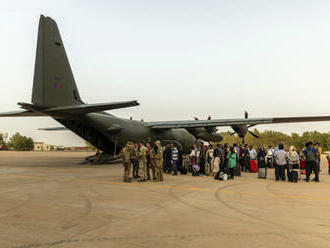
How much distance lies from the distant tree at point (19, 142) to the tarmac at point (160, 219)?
124 meters

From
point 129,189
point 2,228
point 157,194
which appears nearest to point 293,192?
point 157,194

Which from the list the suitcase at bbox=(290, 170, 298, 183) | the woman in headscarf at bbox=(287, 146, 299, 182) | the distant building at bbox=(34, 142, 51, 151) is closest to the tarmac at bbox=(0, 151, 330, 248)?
the suitcase at bbox=(290, 170, 298, 183)

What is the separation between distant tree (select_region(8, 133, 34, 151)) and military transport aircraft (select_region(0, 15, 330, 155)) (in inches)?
4444

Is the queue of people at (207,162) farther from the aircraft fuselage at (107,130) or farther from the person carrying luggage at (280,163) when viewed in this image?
the aircraft fuselage at (107,130)

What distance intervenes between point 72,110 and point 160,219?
11.9 meters

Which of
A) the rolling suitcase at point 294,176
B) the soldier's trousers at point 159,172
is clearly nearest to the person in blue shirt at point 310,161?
the rolling suitcase at point 294,176

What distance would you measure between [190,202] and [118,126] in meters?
13.3

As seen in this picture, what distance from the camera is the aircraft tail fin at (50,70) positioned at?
1551 cm

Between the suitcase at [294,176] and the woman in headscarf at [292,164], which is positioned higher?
the woman in headscarf at [292,164]

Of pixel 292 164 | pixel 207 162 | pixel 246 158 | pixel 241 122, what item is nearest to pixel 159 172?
pixel 207 162

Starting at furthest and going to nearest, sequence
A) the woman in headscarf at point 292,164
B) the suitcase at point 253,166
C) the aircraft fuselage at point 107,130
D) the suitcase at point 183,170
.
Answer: the aircraft fuselage at point 107,130
the suitcase at point 253,166
the suitcase at point 183,170
the woman in headscarf at point 292,164

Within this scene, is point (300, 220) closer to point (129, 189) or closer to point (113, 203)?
point (113, 203)

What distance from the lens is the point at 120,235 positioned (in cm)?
460

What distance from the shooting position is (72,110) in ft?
52.3
